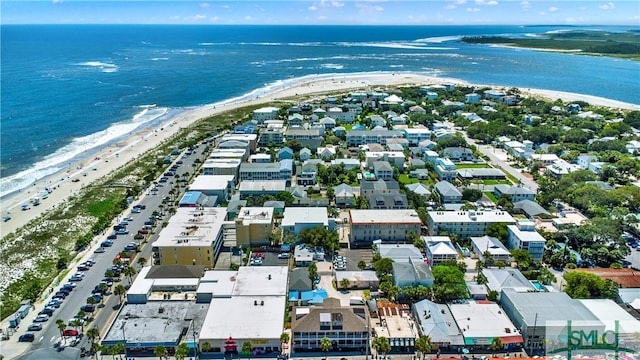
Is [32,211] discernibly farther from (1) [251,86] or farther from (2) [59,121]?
(1) [251,86]

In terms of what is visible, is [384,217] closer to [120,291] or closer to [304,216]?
[304,216]

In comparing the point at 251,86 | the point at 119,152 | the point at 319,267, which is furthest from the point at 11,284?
the point at 251,86

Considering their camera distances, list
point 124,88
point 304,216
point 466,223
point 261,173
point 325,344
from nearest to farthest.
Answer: point 325,344 < point 466,223 < point 304,216 < point 261,173 < point 124,88

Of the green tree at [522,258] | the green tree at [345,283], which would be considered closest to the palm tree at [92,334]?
the green tree at [345,283]

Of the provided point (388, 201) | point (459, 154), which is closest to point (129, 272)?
point (388, 201)

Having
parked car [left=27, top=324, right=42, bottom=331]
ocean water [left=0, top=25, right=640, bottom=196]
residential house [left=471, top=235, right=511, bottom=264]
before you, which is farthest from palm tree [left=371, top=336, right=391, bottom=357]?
ocean water [left=0, top=25, right=640, bottom=196]
